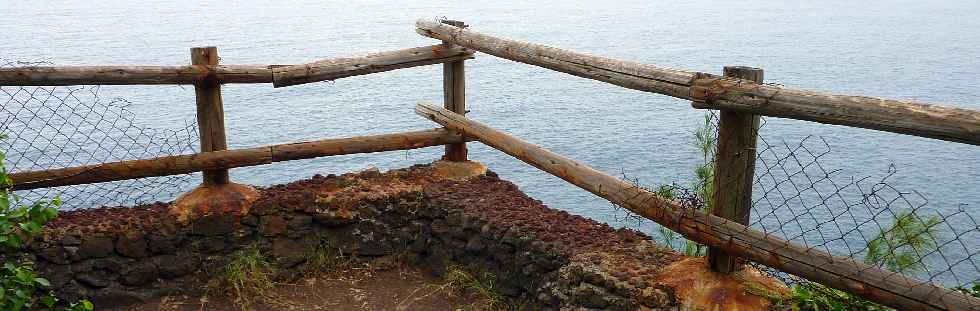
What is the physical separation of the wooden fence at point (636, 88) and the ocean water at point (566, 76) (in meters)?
2.28

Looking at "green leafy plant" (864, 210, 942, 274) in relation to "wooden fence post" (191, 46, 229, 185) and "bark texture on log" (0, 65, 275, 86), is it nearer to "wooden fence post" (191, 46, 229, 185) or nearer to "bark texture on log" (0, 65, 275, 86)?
"bark texture on log" (0, 65, 275, 86)

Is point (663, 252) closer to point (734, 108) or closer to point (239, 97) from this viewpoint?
point (734, 108)

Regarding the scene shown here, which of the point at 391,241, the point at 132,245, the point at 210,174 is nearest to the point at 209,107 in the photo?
the point at 210,174

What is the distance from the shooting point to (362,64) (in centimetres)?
709

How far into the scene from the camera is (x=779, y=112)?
4.50 meters


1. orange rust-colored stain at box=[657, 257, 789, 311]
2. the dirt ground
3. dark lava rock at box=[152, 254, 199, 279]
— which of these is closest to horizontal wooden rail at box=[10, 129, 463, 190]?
dark lava rock at box=[152, 254, 199, 279]

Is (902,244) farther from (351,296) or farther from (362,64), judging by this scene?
(362,64)

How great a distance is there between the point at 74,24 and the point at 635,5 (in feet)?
65.2

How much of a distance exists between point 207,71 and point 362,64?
1.15 m

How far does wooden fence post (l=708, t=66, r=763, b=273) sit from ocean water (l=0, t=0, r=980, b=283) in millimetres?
3188

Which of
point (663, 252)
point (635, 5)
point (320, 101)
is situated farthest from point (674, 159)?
point (635, 5)

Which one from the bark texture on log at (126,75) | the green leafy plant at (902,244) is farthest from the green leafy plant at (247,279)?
the green leafy plant at (902,244)

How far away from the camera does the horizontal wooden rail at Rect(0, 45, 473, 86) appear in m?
6.21

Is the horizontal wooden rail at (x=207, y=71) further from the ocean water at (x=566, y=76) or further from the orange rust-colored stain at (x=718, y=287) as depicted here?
the orange rust-colored stain at (x=718, y=287)
